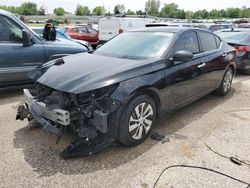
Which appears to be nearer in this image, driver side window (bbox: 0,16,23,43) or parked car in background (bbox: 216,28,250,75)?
driver side window (bbox: 0,16,23,43)

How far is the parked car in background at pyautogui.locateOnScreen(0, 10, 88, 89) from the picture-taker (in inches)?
209

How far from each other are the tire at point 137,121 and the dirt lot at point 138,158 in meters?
0.16

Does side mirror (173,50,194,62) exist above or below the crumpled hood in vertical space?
above

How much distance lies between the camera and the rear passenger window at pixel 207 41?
499cm

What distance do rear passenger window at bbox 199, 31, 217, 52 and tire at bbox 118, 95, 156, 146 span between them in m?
2.01

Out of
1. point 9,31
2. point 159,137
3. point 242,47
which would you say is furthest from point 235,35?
point 9,31

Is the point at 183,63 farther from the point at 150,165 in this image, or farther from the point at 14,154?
the point at 14,154

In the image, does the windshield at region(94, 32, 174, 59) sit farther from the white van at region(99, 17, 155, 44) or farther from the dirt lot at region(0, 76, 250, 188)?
the white van at region(99, 17, 155, 44)

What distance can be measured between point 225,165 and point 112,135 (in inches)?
54.7

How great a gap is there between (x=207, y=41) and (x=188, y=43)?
2.87 ft

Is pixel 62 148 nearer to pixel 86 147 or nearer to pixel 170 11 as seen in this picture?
pixel 86 147

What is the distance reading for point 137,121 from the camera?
3.46m

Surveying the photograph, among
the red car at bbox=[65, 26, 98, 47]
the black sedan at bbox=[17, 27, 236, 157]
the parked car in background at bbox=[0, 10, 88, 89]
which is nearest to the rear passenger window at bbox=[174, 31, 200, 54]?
the black sedan at bbox=[17, 27, 236, 157]

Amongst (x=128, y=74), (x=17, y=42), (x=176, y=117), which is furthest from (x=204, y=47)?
(x=17, y=42)
